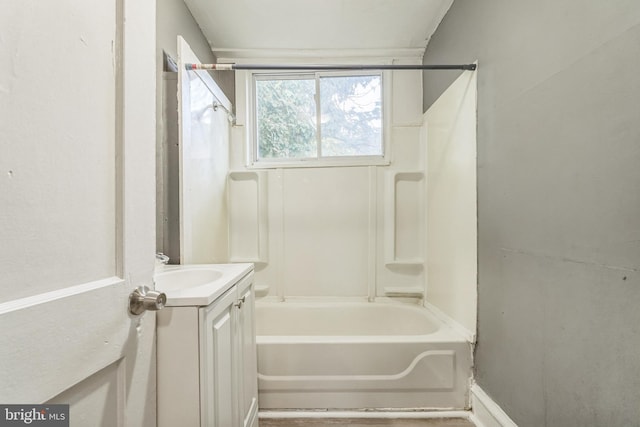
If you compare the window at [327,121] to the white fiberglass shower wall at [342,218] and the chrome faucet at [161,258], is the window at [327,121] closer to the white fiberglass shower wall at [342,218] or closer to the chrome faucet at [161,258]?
the white fiberglass shower wall at [342,218]

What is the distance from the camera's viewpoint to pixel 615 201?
0.76 metres

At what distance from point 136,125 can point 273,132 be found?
1840mm

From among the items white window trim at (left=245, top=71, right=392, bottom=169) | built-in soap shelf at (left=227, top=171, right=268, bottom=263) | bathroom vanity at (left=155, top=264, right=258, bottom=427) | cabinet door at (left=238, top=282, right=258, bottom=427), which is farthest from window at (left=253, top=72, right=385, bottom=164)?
bathroom vanity at (left=155, top=264, right=258, bottom=427)

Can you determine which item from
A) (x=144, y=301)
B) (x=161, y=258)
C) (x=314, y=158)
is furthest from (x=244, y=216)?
(x=144, y=301)

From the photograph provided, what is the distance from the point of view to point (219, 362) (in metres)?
0.85

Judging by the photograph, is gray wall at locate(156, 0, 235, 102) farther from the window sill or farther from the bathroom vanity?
the bathroom vanity

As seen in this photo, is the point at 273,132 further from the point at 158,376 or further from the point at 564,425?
the point at 564,425

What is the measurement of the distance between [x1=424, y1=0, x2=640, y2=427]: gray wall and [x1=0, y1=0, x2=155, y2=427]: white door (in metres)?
1.24

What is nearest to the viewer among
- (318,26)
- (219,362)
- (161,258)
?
(219,362)

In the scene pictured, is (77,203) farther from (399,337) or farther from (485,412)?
(485,412)

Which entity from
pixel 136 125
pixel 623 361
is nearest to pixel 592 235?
pixel 623 361

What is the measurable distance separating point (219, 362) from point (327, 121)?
199 centimetres

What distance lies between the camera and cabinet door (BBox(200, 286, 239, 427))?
2.48 feet

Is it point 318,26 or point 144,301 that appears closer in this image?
point 144,301
